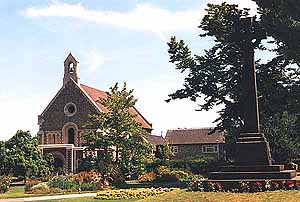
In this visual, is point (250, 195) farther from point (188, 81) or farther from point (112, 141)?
point (112, 141)

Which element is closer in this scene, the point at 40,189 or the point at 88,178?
the point at 40,189

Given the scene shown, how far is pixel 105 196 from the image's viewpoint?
2275cm

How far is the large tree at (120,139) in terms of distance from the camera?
1563 inches

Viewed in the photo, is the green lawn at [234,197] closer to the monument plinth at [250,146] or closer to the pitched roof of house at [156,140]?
the monument plinth at [250,146]

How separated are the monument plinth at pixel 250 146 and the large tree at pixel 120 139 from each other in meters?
20.6

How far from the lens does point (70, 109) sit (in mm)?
57281

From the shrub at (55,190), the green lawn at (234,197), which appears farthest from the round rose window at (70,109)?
the green lawn at (234,197)

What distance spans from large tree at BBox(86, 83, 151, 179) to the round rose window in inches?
589

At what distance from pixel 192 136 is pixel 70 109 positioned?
921 inches

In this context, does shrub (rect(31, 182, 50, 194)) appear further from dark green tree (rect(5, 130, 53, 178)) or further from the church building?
the church building

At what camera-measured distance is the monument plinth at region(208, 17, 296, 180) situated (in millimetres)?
18234

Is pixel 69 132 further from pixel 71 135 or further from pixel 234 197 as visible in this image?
pixel 234 197

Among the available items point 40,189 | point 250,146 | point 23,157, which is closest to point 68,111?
point 23,157

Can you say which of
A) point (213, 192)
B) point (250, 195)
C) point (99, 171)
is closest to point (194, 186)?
point (213, 192)
